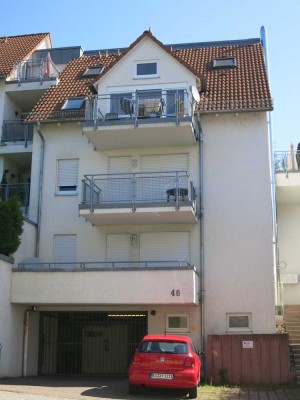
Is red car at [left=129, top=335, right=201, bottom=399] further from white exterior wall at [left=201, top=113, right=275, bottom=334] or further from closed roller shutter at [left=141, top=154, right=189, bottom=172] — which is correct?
closed roller shutter at [left=141, top=154, right=189, bottom=172]

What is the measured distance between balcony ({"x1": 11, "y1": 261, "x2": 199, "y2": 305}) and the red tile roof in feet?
21.4

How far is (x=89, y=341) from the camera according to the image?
23656 millimetres

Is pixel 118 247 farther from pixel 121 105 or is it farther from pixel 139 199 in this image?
pixel 121 105

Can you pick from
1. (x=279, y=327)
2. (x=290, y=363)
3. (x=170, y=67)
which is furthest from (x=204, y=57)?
(x=290, y=363)

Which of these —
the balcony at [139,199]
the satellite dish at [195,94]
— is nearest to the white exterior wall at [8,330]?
the balcony at [139,199]

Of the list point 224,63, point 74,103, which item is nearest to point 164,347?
point 74,103

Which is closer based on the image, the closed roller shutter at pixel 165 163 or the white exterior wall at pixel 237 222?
the white exterior wall at pixel 237 222

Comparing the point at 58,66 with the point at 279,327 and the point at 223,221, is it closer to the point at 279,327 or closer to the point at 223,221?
the point at 223,221

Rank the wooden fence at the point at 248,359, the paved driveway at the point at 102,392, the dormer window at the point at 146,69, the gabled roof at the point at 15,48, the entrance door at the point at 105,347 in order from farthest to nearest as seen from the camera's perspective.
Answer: the gabled roof at the point at 15,48 < the entrance door at the point at 105,347 < the dormer window at the point at 146,69 < the wooden fence at the point at 248,359 < the paved driveway at the point at 102,392

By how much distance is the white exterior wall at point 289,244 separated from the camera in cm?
2450

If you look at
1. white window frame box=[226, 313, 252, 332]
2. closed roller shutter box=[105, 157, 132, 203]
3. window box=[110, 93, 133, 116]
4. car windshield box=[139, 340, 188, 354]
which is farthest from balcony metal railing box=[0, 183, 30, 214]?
car windshield box=[139, 340, 188, 354]

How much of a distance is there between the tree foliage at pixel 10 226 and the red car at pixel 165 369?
253 inches

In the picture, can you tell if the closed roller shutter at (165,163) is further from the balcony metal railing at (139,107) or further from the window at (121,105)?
the window at (121,105)

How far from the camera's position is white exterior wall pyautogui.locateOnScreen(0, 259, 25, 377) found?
1808 centimetres
